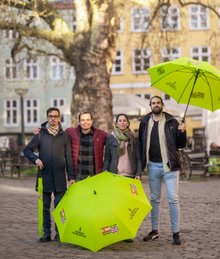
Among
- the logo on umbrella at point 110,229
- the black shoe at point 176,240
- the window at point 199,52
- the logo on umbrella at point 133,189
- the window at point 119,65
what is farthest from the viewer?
the window at point 119,65

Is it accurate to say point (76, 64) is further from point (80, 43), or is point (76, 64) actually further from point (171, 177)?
point (171, 177)

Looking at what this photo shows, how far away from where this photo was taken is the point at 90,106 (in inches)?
846

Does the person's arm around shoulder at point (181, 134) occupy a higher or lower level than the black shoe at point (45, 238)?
higher

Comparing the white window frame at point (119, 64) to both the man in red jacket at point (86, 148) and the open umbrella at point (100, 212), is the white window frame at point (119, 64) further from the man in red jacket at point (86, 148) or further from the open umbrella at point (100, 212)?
the open umbrella at point (100, 212)

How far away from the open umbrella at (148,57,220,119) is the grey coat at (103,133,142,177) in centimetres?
A: 92

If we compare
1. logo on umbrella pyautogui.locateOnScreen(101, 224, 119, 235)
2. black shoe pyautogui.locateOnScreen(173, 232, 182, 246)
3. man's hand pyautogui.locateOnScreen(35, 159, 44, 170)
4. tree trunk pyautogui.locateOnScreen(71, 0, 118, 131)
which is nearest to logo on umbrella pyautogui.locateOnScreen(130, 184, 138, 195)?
logo on umbrella pyautogui.locateOnScreen(101, 224, 119, 235)

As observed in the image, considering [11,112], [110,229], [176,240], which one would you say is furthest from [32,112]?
[110,229]

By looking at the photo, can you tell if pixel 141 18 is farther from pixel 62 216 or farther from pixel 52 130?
pixel 62 216

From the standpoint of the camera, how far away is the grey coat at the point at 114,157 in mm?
9008

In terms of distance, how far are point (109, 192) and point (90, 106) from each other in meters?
13.2

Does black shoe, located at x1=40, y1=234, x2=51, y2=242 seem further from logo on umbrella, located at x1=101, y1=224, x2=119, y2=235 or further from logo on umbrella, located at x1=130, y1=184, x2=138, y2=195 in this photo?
logo on umbrella, located at x1=130, y1=184, x2=138, y2=195

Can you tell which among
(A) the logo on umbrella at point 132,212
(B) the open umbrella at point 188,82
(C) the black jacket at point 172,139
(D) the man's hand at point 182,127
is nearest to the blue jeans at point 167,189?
(C) the black jacket at point 172,139

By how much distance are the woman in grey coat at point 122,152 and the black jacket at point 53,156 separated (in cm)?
53

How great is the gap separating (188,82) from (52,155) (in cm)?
210
